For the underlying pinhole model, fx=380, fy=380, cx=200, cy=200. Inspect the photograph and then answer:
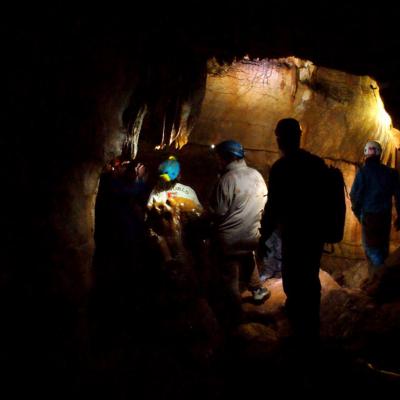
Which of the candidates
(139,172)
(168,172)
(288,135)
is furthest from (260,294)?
(288,135)

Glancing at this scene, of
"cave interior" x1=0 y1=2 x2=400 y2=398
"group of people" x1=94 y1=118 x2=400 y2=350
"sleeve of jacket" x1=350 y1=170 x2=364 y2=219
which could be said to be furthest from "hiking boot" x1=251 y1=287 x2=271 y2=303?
"sleeve of jacket" x1=350 y1=170 x2=364 y2=219

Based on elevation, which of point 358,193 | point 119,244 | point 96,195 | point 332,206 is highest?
point 358,193

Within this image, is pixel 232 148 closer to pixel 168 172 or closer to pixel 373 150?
pixel 168 172

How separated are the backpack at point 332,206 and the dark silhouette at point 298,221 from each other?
0.18ft

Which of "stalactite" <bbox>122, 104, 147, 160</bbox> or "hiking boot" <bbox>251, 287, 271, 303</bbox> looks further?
"hiking boot" <bbox>251, 287, 271, 303</bbox>

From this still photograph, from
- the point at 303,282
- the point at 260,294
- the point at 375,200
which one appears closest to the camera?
the point at 303,282

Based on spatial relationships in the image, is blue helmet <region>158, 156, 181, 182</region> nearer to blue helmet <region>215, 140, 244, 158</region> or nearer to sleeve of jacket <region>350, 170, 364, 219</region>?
blue helmet <region>215, 140, 244, 158</region>

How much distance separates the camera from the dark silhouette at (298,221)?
3984mm

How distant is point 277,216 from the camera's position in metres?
4.16

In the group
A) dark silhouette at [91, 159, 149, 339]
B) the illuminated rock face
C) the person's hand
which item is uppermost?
the illuminated rock face

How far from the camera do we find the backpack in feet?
13.0

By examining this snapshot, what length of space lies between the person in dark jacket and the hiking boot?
190 cm

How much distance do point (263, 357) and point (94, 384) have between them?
77.7 inches

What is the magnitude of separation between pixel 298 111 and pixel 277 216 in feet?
19.3
